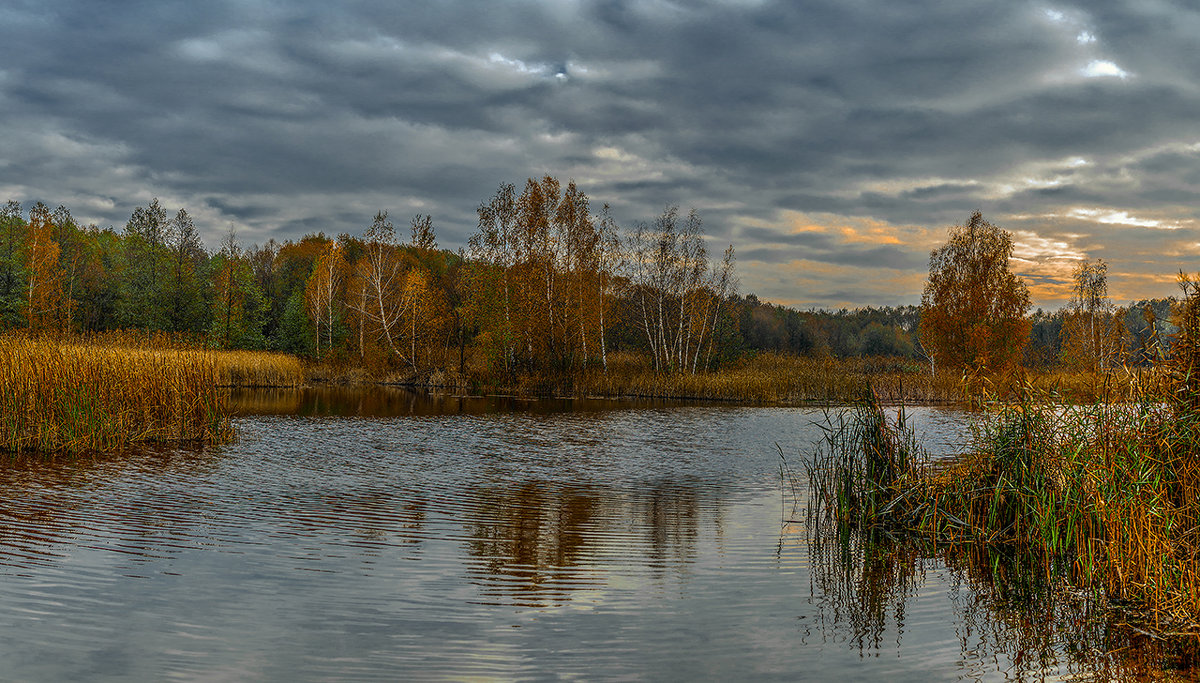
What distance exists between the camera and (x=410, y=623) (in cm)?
575

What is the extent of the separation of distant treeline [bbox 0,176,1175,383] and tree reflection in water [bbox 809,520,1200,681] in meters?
32.0

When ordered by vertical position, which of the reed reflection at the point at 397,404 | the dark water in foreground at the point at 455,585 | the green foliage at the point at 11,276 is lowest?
the reed reflection at the point at 397,404

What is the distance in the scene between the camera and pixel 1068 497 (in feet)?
23.3

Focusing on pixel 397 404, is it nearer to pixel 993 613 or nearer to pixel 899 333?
pixel 993 613

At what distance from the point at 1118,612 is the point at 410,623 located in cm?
553

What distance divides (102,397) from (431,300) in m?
35.8

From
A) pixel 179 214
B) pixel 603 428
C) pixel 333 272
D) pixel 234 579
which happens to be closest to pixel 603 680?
pixel 234 579

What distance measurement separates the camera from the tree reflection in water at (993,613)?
203 inches

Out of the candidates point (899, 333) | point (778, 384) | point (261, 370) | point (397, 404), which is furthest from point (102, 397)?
point (899, 333)

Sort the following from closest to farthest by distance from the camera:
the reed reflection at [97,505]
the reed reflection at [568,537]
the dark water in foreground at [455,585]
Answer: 1. the dark water in foreground at [455,585]
2. the reed reflection at [568,537]
3. the reed reflection at [97,505]

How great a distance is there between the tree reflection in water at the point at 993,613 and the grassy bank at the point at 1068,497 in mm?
203

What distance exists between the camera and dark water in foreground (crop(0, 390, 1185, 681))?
5.12m

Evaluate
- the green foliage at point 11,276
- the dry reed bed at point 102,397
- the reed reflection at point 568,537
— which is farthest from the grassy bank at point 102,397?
the green foliage at point 11,276

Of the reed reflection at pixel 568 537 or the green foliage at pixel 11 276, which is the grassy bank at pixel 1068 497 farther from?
the green foliage at pixel 11 276
